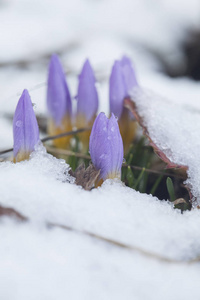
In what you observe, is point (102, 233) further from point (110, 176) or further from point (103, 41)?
point (103, 41)

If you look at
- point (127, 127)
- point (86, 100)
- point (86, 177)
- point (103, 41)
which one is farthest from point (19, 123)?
point (103, 41)

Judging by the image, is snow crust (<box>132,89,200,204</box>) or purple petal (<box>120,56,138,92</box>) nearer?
snow crust (<box>132,89,200,204</box>)

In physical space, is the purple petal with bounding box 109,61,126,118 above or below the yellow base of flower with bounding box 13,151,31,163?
above

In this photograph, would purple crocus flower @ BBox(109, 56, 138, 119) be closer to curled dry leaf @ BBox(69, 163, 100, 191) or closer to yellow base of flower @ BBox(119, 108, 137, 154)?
yellow base of flower @ BBox(119, 108, 137, 154)

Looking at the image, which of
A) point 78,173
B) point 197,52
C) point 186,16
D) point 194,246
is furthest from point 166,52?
point 194,246

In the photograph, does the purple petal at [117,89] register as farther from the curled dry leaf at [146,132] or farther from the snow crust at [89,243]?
the snow crust at [89,243]

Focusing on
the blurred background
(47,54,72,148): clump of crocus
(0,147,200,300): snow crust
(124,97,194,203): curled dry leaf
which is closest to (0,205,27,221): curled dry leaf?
(0,147,200,300): snow crust

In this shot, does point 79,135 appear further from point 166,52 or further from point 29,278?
point 166,52

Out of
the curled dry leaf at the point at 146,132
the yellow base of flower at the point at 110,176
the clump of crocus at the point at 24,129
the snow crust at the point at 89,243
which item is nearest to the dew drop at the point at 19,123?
the clump of crocus at the point at 24,129
